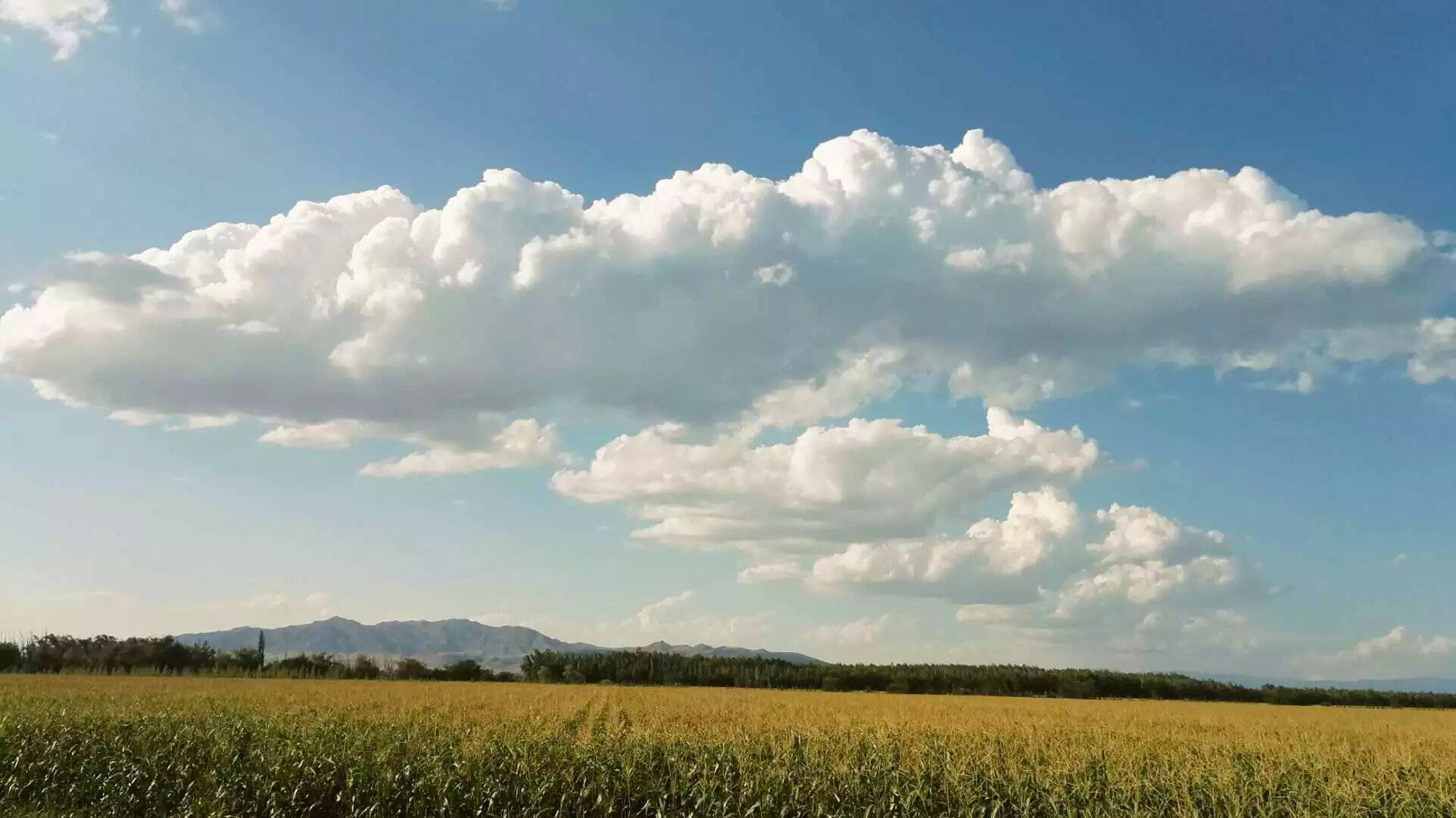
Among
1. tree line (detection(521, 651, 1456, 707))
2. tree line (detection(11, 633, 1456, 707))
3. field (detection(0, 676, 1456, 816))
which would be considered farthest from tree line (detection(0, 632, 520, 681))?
field (detection(0, 676, 1456, 816))

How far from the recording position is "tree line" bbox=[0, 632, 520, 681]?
115375 mm

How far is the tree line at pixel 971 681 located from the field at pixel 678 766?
250 feet

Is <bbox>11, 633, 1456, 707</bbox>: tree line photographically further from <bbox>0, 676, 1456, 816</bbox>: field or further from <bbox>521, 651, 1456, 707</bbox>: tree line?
<bbox>0, 676, 1456, 816</bbox>: field

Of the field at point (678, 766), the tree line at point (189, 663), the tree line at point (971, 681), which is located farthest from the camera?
the tree line at point (189, 663)

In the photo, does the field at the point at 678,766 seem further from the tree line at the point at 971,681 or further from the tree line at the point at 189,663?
the tree line at the point at 189,663

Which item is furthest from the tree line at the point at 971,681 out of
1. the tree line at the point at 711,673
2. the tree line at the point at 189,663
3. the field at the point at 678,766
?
the field at the point at 678,766

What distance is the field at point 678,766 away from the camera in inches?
722

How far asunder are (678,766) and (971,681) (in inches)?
3846

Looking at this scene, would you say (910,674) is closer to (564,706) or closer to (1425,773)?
(564,706)

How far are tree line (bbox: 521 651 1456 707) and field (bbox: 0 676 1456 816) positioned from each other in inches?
2996

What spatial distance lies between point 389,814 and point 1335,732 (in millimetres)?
33127

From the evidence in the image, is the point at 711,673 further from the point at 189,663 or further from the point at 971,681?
the point at 189,663

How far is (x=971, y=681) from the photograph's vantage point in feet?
365

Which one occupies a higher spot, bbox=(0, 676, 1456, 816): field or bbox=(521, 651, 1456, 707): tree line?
bbox=(0, 676, 1456, 816): field
